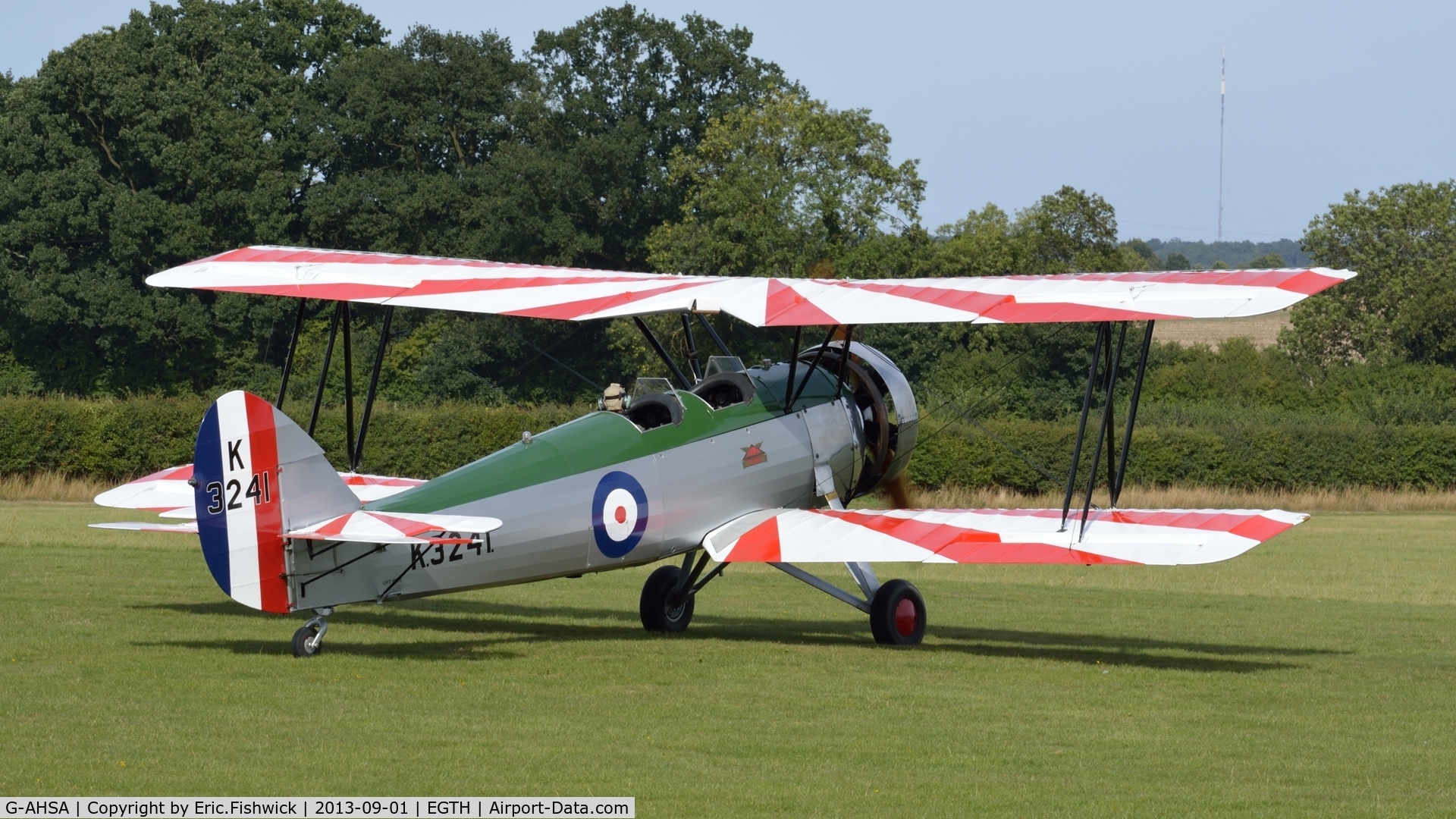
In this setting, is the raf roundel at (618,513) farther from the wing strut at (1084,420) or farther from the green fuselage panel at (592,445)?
the wing strut at (1084,420)

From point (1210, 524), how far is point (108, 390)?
43.3m

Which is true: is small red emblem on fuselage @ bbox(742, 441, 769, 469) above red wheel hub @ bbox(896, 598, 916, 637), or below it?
above

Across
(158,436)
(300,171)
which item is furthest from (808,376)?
(300,171)

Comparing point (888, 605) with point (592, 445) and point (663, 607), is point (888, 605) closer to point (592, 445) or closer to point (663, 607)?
point (663, 607)

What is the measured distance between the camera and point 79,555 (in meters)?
18.5

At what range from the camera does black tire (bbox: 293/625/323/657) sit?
10.4 meters

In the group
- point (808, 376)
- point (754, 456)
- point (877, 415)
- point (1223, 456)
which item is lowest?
point (1223, 456)

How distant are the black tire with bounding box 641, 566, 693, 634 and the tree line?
29.6 m

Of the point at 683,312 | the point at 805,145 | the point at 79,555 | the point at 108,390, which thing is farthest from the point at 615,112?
the point at 683,312

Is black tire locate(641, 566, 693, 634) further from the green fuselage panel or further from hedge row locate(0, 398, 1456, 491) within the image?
hedge row locate(0, 398, 1456, 491)

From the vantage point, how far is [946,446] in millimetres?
34281
